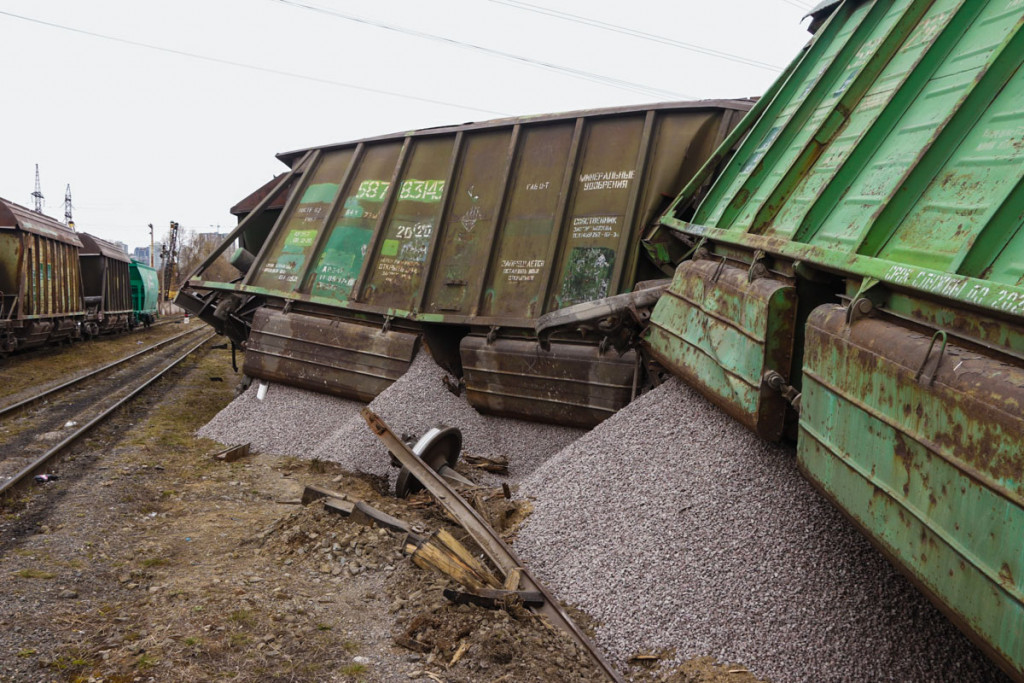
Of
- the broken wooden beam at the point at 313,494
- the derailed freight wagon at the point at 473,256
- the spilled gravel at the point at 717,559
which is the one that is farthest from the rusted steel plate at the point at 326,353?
the spilled gravel at the point at 717,559

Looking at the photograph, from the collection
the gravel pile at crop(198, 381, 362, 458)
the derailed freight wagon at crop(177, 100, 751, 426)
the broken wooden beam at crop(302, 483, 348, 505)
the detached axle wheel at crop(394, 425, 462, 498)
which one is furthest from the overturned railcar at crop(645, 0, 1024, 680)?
the gravel pile at crop(198, 381, 362, 458)

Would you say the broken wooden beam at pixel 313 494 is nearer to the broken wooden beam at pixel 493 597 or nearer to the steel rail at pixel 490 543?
the steel rail at pixel 490 543

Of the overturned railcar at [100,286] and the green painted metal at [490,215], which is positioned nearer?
the green painted metal at [490,215]

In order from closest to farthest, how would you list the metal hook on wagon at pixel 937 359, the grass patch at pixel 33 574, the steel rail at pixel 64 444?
the metal hook on wagon at pixel 937 359
the grass patch at pixel 33 574
the steel rail at pixel 64 444

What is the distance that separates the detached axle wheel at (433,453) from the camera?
695 centimetres

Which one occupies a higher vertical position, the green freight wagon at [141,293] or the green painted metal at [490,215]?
the green painted metal at [490,215]

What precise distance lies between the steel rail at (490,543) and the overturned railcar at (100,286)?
21774 mm

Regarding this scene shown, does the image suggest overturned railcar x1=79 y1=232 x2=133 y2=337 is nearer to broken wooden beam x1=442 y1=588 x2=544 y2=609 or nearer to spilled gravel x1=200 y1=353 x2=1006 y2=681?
spilled gravel x1=200 y1=353 x2=1006 y2=681

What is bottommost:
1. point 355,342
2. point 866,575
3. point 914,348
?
point 866,575

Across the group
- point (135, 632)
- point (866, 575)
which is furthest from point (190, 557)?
point (866, 575)

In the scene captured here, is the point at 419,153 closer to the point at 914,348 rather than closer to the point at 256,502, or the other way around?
the point at 256,502

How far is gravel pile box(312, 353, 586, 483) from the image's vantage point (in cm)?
790

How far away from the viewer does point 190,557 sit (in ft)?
18.4

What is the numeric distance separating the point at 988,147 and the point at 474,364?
18.3ft
